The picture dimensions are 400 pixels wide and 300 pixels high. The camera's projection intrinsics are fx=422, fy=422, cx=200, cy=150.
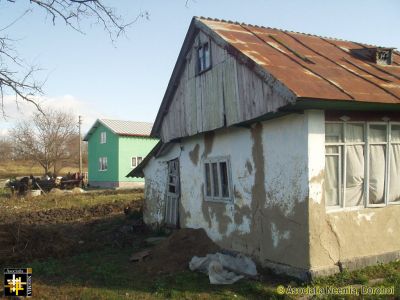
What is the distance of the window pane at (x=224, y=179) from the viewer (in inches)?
420

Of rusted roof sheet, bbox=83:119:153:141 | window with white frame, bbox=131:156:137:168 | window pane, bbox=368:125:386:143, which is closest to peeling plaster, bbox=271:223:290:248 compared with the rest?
window pane, bbox=368:125:386:143

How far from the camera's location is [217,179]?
36.2 ft

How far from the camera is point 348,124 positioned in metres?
8.29

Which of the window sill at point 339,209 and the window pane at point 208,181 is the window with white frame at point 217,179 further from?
the window sill at point 339,209

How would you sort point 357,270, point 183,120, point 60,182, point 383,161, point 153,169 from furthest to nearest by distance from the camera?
point 60,182
point 153,169
point 183,120
point 383,161
point 357,270

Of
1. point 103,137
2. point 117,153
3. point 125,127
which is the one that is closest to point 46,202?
point 117,153

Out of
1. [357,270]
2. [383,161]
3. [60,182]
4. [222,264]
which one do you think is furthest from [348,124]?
[60,182]

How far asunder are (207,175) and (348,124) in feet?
14.5

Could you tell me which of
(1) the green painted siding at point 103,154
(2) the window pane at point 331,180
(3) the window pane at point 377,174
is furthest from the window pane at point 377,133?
(1) the green painted siding at point 103,154

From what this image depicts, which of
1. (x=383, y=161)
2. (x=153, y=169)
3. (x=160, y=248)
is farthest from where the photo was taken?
(x=153, y=169)

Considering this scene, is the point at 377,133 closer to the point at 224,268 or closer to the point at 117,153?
the point at 224,268

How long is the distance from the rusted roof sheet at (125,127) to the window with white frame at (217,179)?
1082 inches

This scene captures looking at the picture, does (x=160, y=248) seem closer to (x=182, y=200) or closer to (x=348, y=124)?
(x=182, y=200)

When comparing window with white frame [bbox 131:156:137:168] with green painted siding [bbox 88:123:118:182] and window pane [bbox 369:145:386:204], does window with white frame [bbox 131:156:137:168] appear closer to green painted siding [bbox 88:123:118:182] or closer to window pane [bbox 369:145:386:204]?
green painted siding [bbox 88:123:118:182]
